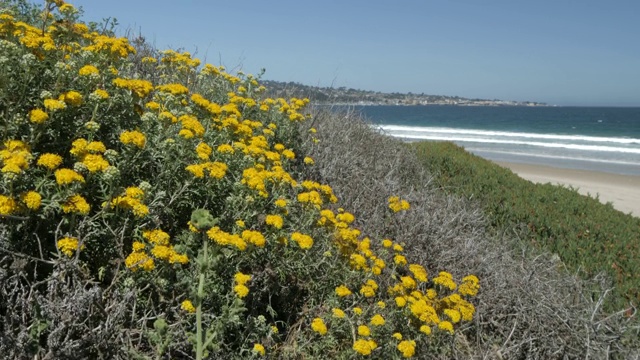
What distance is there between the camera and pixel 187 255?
2.74 metres

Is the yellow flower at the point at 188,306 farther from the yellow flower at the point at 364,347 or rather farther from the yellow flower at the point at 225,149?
the yellow flower at the point at 225,149

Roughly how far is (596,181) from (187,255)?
18187mm

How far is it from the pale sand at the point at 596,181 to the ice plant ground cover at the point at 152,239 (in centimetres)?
1152

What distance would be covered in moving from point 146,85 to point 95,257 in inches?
51.1

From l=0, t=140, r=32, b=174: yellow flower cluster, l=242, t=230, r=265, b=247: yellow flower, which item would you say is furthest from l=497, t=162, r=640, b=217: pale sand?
l=0, t=140, r=32, b=174: yellow flower cluster

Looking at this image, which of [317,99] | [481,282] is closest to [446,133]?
[317,99]

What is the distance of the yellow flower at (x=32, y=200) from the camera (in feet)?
7.80

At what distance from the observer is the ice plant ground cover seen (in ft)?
8.05

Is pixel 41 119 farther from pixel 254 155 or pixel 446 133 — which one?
pixel 446 133

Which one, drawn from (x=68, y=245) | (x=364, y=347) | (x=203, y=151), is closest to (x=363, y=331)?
(x=364, y=347)

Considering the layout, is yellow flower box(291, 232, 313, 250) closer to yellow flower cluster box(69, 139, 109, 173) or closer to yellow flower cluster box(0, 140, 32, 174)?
yellow flower cluster box(69, 139, 109, 173)

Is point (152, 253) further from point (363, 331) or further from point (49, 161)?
point (363, 331)

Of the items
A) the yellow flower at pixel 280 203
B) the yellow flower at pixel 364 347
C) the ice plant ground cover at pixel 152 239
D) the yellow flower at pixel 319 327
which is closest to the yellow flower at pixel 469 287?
the ice plant ground cover at pixel 152 239

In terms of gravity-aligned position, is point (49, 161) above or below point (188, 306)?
above
